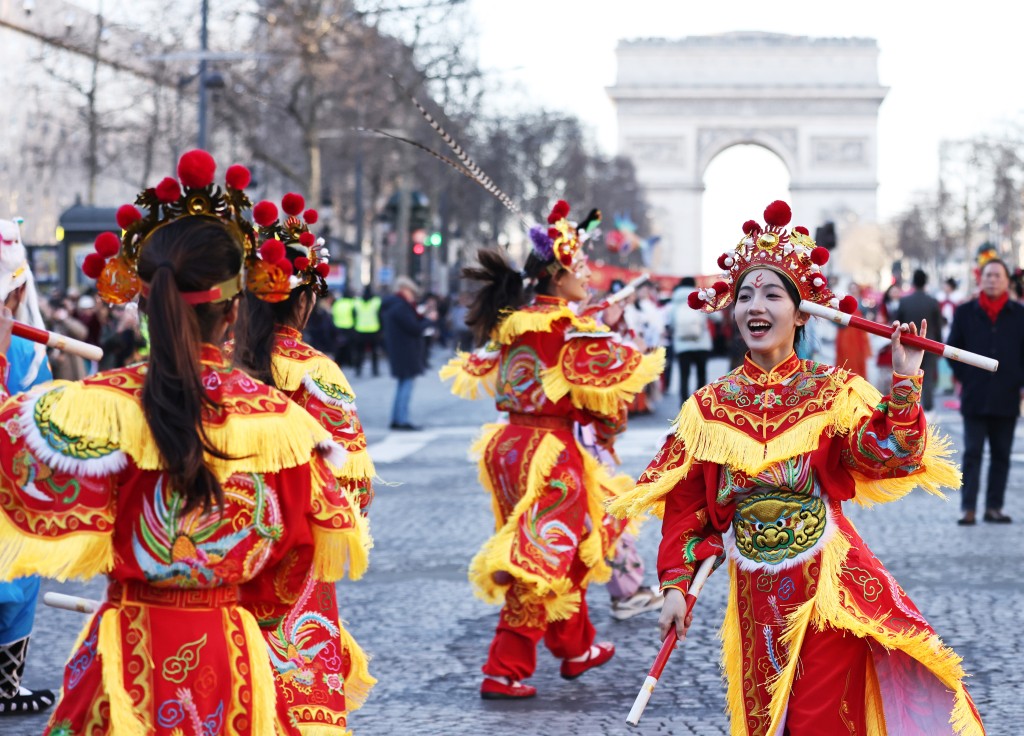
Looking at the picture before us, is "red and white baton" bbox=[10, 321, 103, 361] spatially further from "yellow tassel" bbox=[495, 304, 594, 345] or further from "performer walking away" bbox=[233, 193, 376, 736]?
"yellow tassel" bbox=[495, 304, 594, 345]

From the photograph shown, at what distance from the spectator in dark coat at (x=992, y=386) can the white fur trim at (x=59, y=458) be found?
8.56 meters

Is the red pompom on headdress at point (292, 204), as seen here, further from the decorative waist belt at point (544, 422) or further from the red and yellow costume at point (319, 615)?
the decorative waist belt at point (544, 422)

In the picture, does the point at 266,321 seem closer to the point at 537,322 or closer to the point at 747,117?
the point at 537,322

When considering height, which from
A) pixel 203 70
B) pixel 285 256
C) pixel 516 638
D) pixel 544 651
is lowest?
pixel 544 651

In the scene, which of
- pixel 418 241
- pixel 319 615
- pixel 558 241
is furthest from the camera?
pixel 418 241

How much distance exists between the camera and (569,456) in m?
6.56

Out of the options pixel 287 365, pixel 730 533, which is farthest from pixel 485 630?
pixel 730 533

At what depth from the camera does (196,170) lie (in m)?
3.37

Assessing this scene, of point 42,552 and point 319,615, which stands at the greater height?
point 42,552

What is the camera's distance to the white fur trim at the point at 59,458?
3096mm

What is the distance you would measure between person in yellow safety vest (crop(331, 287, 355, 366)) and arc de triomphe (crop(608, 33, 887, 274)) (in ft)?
143

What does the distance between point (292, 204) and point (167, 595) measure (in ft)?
6.20

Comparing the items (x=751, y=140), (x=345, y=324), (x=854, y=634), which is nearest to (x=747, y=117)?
(x=751, y=140)

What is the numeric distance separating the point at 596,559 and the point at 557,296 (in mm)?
1074
